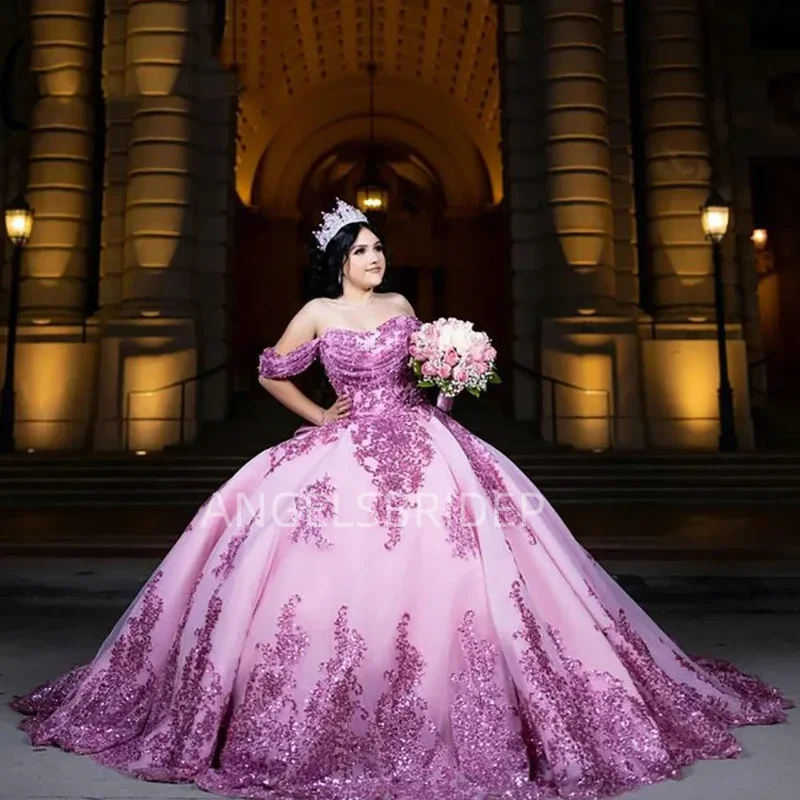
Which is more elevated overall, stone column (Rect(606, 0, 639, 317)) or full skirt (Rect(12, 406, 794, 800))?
stone column (Rect(606, 0, 639, 317))

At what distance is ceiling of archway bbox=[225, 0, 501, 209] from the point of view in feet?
66.2

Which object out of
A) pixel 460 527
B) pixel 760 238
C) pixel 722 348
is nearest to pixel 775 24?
pixel 760 238

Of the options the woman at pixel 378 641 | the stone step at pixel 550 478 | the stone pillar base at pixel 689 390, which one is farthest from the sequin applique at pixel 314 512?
the stone pillar base at pixel 689 390

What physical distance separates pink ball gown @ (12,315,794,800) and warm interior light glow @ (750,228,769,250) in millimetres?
22470

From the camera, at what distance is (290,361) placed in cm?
353

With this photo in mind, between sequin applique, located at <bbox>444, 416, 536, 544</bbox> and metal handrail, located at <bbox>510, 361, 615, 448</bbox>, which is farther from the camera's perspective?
metal handrail, located at <bbox>510, 361, 615, 448</bbox>

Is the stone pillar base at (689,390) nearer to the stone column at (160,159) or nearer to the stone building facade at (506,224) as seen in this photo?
the stone building facade at (506,224)

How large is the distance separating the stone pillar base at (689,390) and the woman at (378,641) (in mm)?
11532

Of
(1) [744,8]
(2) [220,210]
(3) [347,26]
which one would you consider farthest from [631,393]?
(3) [347,26]

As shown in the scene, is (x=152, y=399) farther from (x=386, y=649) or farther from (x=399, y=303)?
(x=386, y=649)

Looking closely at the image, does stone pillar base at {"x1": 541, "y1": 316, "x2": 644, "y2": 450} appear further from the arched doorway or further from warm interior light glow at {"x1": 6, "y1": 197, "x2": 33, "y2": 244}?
warm interior light glow at {"x1": 6, "y1": 197, "x2": 33, "y2": 244}

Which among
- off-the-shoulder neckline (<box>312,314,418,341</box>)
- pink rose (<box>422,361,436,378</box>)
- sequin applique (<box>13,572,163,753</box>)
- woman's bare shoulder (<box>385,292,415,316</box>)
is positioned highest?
woman's bare shoulder (<box>385,292,415,316</box>)

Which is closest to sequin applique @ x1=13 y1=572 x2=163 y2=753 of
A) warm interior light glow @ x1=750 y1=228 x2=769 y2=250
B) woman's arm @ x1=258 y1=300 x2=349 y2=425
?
woman's arm @ x1=258 y1=300 x2=349 y2=425

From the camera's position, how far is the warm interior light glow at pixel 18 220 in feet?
46.4
